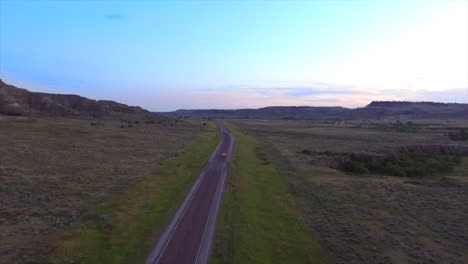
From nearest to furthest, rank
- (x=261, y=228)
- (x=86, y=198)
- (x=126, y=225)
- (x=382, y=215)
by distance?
1. (x=126, y=225)
2. (x=261, y=228)
3. (x=382, y=215)
4. (x=86, y=198)

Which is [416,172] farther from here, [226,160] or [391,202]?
[226,160]

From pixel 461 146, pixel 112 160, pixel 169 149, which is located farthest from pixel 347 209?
pixel 461 146

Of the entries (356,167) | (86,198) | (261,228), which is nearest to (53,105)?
(86,198)

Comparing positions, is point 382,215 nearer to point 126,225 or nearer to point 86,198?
point 126,225

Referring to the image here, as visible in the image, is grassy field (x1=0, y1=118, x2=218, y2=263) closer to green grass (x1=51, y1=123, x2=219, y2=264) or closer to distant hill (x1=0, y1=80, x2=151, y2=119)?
green grass (x1=51, y1=123, x2=219, y2=264)

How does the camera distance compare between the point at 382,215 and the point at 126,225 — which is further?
the point at 382,215

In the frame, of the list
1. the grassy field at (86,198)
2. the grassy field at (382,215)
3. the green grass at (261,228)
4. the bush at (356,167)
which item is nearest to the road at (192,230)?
the green grass at (261,228)

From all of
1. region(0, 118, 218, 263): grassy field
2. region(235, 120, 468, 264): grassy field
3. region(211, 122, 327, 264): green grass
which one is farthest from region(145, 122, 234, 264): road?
region(235, 120, 468, 264): grassy field
